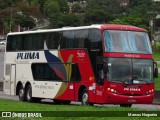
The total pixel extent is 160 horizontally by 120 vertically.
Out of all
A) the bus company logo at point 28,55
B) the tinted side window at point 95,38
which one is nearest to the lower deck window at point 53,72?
the bus company logo at point 28,55

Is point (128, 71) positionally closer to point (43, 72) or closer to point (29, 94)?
point (43, 72)

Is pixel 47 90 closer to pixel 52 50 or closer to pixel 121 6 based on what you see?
pixel 52 50

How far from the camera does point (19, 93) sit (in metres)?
31.2

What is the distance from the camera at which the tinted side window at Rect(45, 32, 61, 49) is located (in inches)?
1077

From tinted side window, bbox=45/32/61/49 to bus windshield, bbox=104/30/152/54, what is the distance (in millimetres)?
3794

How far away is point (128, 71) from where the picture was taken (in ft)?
77.9

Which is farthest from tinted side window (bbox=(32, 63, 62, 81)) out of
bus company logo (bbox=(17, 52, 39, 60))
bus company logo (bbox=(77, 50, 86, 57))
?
bus company logo (bbox=(77, 50, 86, 57))

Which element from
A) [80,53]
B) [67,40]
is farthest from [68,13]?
[80,53]

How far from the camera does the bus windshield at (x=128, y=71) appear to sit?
23.7 m

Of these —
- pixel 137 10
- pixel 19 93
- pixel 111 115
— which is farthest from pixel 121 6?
pixel 111 115

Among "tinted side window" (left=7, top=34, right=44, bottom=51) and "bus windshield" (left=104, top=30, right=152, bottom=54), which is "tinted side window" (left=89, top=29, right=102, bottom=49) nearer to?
"bus windshield" (left=104, top=30, right=152, bottom=54)

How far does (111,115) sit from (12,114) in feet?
8.44

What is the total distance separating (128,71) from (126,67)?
0.18m

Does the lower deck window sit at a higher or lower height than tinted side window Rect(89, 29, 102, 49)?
lower
